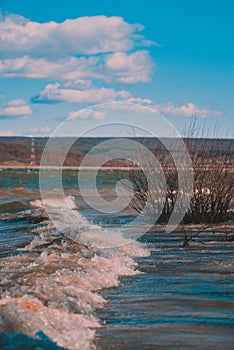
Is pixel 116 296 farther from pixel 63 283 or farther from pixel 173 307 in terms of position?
pixel 173 307

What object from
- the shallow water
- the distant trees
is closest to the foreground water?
the shallow water

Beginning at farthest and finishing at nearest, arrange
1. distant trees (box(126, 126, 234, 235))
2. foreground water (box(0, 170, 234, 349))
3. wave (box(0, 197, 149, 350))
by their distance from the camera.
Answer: distant trees (box(126, 126, 234, 235)), wave (box(0, 197, 149, 350)), foreground water (box(0, 170, 234, 349))

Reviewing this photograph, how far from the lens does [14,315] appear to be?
5.93 metres

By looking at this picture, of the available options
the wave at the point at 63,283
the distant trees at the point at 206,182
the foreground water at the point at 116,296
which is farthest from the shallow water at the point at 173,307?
the distant trees at the point at 206,182

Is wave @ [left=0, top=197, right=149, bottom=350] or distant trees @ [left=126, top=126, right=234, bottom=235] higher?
distant trees @ [left=126, top=126, right=234, bottom=235]

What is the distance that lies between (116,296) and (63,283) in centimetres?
74

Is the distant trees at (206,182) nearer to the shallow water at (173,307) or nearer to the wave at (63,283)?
the wave at (63,283)

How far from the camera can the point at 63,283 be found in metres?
7.76

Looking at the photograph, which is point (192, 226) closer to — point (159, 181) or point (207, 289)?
point (159, 181)

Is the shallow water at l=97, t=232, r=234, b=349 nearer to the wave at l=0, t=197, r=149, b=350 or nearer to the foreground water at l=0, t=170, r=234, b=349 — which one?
the foreground water at l=0, t=170, r=234, b=349

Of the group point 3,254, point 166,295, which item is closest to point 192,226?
point 3,254

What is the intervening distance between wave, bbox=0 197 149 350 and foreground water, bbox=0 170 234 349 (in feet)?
0.04

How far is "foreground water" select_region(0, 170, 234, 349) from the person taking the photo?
5.65 metres

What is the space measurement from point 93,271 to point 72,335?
3147mm
